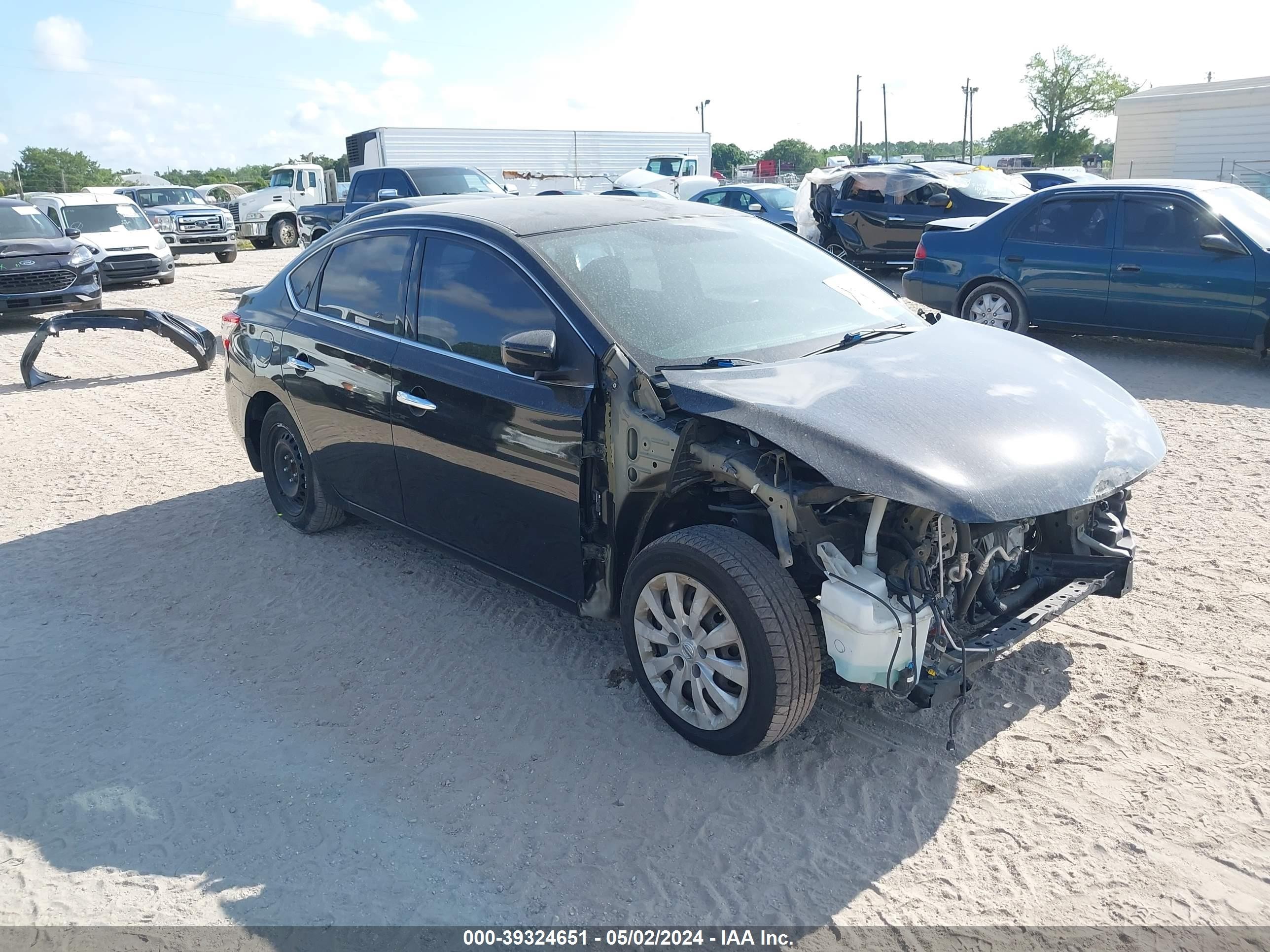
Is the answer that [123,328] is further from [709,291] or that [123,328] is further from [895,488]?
[895,488]

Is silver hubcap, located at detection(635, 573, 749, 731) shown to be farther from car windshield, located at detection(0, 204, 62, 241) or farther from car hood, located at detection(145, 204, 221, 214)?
car hood, located at detection(145, 204, 221, 214)

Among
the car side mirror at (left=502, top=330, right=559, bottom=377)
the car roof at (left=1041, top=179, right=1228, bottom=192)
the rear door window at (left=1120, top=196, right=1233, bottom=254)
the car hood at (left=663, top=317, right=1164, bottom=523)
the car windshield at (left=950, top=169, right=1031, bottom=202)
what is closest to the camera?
the car hood at (left=663, top=317, right=1164, bottom=523)

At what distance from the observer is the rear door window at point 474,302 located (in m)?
3.96

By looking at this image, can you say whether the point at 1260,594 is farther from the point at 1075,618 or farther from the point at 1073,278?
the point at 1073,278

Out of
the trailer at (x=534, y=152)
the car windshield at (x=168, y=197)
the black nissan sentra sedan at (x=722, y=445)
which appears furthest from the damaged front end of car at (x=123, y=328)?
the car windshield at (x=168, y=197)

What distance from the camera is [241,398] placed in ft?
19.3

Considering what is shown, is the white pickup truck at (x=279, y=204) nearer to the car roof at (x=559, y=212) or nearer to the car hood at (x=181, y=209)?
the car hood at (x=181, y=209)

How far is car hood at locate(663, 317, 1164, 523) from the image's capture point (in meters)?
3.00

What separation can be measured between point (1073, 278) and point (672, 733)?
7.31m

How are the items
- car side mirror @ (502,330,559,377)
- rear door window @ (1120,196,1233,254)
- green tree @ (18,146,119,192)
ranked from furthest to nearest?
green tree @ (18,146,119,192) → rear door window @ (1120,196,1233,254) → car side mirror @ (502,330,559,377)

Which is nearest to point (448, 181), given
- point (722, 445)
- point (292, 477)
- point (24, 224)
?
point (24, 224)

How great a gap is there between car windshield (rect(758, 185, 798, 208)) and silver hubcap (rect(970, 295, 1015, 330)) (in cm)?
939

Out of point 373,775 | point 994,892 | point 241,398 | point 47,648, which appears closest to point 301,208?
point 241,398

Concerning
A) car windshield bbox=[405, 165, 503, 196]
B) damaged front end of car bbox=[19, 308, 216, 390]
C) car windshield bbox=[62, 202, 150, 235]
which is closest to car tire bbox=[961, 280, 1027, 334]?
damaged front end of car bbox=[19, 308, 216, 390]
